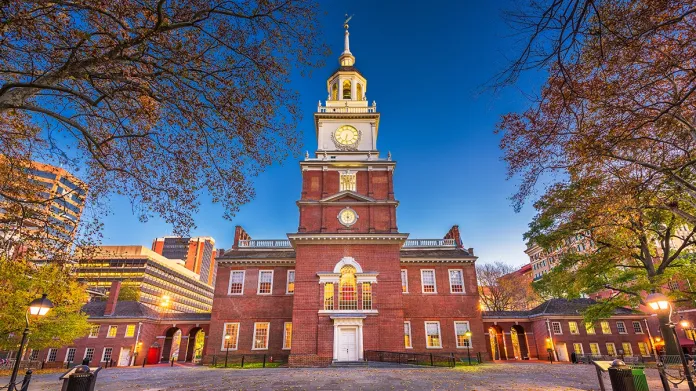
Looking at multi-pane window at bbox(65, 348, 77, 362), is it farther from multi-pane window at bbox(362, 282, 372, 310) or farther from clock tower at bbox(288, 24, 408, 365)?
multi-pane window at bbox(362, 282, 372, 310)

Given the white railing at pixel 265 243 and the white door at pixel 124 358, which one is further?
the white door at pixel 124 358

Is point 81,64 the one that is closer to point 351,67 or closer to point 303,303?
point 303,303

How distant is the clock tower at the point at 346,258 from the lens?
2244 cm

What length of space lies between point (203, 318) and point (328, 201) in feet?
62.1

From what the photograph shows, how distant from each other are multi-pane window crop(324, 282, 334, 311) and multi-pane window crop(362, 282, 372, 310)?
2.28 meters

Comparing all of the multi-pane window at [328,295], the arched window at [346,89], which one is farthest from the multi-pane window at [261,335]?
the arched window at [346,89]

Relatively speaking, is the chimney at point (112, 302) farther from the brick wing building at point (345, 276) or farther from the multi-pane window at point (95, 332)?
the brick wing building at point (345, 276)

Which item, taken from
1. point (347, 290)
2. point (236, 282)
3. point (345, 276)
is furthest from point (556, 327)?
point (236, 282)

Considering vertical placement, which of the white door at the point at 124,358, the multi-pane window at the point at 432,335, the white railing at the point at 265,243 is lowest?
the white door at the point at 124,358

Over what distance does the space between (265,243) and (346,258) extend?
9965 millimetres

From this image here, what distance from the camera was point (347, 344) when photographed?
22.5 meters

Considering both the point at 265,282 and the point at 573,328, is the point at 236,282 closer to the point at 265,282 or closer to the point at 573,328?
the point at 265,282

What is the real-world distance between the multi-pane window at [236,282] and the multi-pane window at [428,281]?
1548cm

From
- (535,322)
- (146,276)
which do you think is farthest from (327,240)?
(146,276)
